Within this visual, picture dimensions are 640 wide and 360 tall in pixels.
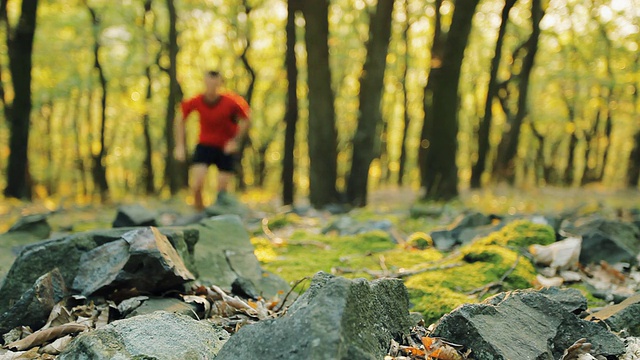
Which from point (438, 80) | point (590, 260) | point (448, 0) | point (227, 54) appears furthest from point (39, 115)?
point (590, 260)

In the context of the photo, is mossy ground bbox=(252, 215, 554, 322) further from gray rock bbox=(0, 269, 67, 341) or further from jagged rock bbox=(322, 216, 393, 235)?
gray rock bbox=(0, 269, 67, 341)

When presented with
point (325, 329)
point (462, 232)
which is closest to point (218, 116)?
point (462, 232)

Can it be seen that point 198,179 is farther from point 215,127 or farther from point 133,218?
point 133,218

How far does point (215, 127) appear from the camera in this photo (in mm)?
8789

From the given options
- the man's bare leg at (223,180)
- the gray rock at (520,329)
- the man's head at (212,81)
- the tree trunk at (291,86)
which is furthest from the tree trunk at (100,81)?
the gray rock at (520,329)

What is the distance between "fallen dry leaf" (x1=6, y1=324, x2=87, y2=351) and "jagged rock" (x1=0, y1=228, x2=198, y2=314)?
49 cm

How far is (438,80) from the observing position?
412 inches

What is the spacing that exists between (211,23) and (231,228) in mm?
23630

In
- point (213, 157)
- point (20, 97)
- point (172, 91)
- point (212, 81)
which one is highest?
point (172, 91)

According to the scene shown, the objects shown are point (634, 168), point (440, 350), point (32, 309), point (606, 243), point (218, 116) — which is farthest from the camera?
point (634, 168)

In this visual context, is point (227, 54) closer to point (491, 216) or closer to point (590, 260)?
point (491, 216)

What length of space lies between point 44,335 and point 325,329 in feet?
5.41

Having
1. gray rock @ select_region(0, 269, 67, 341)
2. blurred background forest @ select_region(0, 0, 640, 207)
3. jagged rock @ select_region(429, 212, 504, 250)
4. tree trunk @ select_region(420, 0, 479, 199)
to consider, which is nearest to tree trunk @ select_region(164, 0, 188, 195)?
blurred background forest @ select_region(0, 0, 640, 207)

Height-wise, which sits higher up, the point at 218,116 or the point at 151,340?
the point at 218,116
